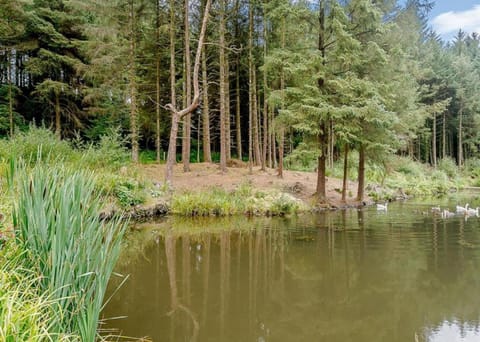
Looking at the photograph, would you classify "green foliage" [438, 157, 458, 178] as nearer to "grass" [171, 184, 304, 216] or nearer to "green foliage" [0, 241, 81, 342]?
"grass" [171, 184, 304, 216]

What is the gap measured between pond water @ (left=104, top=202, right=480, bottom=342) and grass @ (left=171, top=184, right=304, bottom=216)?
7.40ft

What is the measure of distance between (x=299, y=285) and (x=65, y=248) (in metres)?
3.61

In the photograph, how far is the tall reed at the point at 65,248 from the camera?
2.45 metres

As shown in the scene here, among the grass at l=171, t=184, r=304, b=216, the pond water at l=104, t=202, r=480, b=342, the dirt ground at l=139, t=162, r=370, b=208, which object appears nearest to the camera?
the pond water at l=104, t=202, r=480, b=342

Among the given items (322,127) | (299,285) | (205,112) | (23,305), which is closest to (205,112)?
(205,112)

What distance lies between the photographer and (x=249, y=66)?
17891 millimetres

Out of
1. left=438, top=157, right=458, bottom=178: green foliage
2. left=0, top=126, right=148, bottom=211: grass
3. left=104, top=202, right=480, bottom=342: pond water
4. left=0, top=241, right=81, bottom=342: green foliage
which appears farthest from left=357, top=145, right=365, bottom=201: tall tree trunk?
left=438, top=157, right=458, bottom=178: green foliage

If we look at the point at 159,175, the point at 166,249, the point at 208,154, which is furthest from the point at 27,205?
the point at 208,154

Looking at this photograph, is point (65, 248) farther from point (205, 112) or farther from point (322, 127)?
point (205, 112)

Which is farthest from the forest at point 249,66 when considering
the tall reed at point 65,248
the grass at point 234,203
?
the tall reed at point 65,248

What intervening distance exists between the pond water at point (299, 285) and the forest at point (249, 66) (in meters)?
4.82

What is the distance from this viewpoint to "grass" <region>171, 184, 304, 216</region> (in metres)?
11.7

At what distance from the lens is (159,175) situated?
15.6 metres

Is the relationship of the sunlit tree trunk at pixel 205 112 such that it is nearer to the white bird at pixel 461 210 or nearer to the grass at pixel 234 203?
the grass at pixel 234 203
